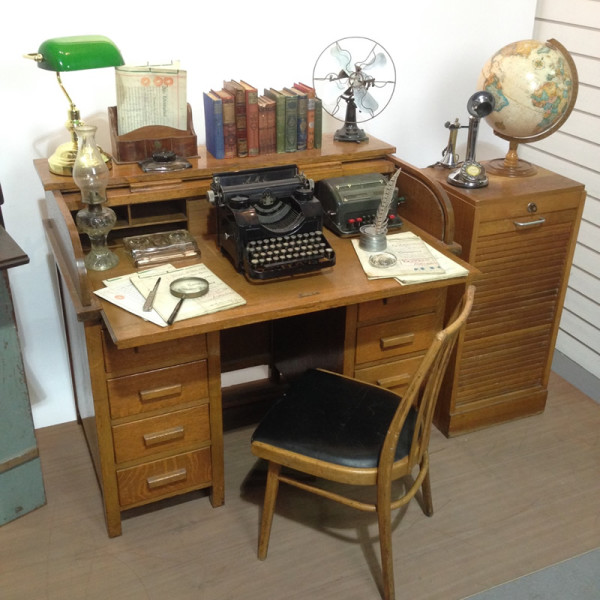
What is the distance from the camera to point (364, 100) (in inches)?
109

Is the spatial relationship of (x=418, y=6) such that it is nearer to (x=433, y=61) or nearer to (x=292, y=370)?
(x=433, y=61)

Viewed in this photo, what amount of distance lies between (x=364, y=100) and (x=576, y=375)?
164 cm

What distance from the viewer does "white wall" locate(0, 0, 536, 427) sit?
8.06ft

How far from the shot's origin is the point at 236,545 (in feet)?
7.88

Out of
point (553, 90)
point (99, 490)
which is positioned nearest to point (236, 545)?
point (99, 490)

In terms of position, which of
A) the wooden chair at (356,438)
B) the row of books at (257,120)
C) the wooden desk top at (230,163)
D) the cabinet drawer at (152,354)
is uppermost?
the row of books at (257,120)

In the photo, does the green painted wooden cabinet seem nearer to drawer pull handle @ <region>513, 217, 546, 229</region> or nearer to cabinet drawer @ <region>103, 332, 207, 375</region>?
cabinet drawer @ <region>103, 332, 207, 375</region>

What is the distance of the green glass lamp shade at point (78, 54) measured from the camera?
2086 mm

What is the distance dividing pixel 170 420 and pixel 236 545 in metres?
0.48

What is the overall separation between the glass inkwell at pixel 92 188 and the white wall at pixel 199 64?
40 centimetres

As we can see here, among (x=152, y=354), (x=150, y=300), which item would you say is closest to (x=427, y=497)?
(x=152, y=354)

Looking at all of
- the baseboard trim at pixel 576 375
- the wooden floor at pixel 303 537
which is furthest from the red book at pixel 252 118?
the baseboard trim at pixel 576 375

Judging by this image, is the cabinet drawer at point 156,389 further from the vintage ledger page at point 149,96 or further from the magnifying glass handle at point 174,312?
the vintage ledger page at point 149,96

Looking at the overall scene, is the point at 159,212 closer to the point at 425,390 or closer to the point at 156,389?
the point at 156,389
